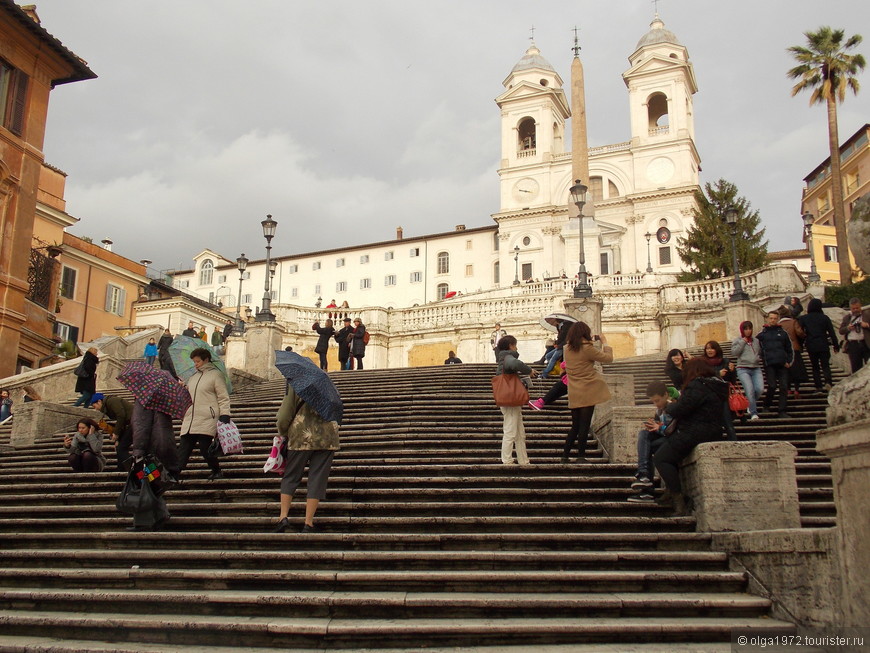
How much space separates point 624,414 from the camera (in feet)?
30.8

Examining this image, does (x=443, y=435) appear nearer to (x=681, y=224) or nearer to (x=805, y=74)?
(x=805, y=74)

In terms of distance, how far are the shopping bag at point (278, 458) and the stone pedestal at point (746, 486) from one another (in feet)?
13.3

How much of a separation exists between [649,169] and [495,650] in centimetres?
7023

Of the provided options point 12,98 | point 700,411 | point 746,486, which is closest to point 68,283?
point 12,98

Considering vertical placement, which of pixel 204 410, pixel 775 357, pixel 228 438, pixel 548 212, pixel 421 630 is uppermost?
pixel 548 212

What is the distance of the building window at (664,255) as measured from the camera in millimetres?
66312

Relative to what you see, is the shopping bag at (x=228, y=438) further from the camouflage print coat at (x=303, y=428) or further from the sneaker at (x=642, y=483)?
the sneaker at (x=642, y=483)

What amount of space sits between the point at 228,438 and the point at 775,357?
8116mm

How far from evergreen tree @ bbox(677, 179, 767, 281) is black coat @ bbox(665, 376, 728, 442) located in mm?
35692

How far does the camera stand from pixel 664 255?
219ft

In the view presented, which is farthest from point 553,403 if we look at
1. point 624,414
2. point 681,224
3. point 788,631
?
point 681,224

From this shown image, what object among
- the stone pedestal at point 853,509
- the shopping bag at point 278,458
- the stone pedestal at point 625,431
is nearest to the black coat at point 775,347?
the stone pedestal at point 625,431

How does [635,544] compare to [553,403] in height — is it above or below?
below

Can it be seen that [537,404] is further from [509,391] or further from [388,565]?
[388,565]
